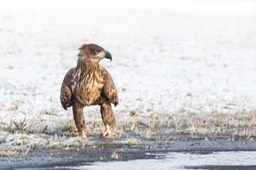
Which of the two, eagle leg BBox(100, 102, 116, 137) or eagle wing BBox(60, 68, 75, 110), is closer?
eagle wing BBox(60, 68, 75, 110)

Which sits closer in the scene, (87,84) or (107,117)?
(87,84)

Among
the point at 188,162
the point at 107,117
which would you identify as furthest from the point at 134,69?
the point at 188,162

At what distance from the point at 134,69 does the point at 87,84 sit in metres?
14.8

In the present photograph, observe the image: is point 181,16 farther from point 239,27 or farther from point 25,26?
point 25,26

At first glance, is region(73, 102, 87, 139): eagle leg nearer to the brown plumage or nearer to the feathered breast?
the brown plumage

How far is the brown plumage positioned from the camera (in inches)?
484

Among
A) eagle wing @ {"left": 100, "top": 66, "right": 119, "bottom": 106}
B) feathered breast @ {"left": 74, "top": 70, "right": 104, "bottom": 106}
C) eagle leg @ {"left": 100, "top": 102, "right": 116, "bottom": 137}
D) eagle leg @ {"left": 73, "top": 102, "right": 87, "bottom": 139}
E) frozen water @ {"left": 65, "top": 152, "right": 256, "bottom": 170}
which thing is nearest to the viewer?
frozen water @ {"left": 65, "top": 152, "right": 256, "bottom": 170}

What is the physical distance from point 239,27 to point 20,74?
22642 mm

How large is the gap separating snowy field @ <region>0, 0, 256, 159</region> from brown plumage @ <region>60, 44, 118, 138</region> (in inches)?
25.9

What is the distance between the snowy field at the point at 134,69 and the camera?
47.7 feet

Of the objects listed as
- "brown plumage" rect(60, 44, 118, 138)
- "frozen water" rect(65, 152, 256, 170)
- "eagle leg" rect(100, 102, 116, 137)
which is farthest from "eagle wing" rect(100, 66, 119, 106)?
"frozen water" rect(65, 152, 256, 170)

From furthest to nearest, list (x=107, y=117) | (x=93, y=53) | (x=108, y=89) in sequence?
(x=107, y=117)
(x=108, y=89)
(x=93, y=53)

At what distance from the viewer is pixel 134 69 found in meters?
27.0

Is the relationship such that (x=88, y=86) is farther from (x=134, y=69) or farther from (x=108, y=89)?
(x=134, y=69)
